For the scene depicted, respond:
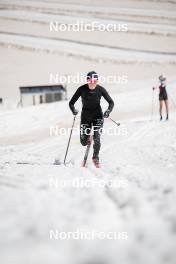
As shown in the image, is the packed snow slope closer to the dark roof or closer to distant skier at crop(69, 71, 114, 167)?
distant skier at crop(69, 71, 114, 167)

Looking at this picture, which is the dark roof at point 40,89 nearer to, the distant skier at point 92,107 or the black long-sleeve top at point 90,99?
the distant skier at point 92,107

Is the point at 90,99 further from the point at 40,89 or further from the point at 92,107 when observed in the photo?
the point at 40,89

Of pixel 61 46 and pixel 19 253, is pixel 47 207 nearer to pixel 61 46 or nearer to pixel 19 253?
pixel 19 253

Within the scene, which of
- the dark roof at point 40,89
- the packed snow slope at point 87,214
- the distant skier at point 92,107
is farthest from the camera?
the dark roof at point 40,89

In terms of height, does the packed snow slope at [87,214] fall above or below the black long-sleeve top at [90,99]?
below

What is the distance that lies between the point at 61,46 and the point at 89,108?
164ft

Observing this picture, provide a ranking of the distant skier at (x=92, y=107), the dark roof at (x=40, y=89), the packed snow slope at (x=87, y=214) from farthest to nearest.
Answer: the dark roof at (x=40, y=89), the distant skier at (x=92, y=107), the packed snow slope at (x=87, y=214)

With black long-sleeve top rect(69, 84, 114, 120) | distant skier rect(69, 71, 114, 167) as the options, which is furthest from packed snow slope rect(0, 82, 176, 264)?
black long-sleeve top rect(69, 84, 114, 120)

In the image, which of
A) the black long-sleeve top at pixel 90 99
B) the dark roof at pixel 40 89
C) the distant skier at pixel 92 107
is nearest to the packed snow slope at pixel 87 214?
the distant skier at pixel 92 107

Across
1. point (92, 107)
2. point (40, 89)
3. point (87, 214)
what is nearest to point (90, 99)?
point (92, 107)

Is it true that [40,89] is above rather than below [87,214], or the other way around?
below

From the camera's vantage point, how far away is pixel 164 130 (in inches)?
539

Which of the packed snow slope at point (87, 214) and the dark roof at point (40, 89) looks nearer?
the packed snow slope at point (87, 214)

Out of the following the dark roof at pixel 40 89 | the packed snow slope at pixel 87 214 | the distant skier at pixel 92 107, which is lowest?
the dark roof at pixel 40 89
